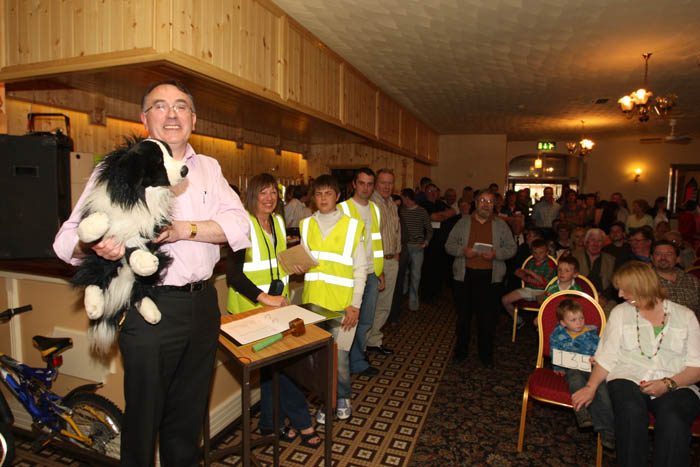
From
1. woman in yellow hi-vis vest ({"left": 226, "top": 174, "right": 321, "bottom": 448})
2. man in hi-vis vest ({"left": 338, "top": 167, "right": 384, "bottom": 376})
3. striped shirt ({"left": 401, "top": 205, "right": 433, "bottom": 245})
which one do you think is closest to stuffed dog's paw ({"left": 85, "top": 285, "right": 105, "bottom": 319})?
woman in yellow hi-vis vest ({"left": 226, "top": 174, "right": 321, "bottom": 448})

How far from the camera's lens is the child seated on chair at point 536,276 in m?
4.62

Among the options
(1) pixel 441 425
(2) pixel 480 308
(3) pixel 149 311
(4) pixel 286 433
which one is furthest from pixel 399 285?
(3) pixel 149 311

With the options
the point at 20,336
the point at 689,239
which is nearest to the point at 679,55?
the point at 689,239

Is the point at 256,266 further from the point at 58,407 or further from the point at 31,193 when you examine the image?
the point at 31,193

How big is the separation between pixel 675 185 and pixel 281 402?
14392 millimetres

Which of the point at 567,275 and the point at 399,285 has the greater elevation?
the point at 567,275

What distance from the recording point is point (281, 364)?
243 centimetres

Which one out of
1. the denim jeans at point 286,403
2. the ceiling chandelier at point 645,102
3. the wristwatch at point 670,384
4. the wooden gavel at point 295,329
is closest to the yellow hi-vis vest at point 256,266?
the denim jeans at point 286,403

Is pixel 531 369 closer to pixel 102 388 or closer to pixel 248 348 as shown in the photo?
pixel 248 348

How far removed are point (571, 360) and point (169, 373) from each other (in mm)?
2408

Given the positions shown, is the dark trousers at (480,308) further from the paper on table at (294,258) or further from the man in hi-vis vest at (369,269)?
the paper on table at (294,258)

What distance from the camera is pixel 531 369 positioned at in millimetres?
3990

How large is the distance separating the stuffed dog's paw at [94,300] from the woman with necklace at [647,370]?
248 cm

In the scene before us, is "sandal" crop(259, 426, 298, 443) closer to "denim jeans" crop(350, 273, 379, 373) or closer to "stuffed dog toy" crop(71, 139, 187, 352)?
"denim jeans" crop(350, 273, 379, 373)
